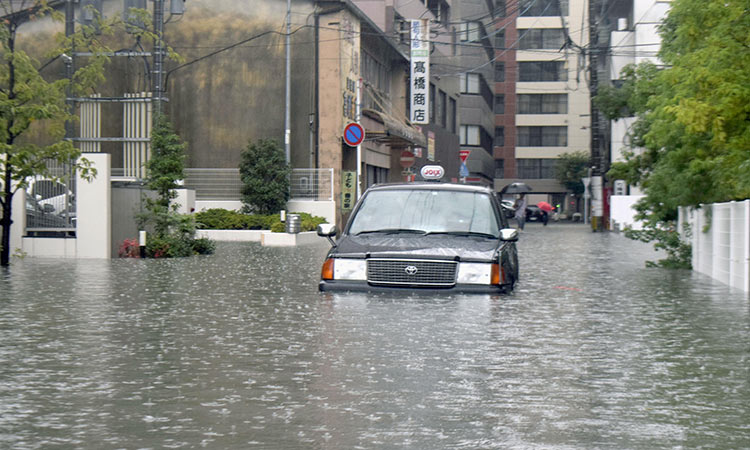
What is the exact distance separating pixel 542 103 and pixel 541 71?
3.18 meters

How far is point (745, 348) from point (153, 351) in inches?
215

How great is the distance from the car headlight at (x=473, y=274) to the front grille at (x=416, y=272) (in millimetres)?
87

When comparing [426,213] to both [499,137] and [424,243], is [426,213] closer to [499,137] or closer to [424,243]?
[424,243]

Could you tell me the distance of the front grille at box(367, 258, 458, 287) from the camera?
13.8 meters

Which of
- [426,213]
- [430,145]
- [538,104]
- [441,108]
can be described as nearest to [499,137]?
[538,104]

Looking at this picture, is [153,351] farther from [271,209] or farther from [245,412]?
[271,209]

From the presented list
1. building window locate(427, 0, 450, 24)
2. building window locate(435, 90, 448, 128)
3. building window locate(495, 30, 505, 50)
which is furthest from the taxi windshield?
building window locate(495, 30, 505, 50)

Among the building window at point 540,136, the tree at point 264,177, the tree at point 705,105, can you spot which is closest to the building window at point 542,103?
the building window at point 540,136

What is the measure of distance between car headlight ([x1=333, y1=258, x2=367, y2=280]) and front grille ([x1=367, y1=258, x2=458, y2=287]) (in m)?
0.20

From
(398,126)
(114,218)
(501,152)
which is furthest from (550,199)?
(114,218)

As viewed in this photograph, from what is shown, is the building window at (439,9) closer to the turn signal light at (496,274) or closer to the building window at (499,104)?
the building window at (499,104)

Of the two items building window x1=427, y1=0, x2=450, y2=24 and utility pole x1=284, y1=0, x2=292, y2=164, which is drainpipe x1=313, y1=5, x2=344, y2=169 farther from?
building window x1=427, y1=0, x2=450, y2=24

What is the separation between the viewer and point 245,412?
7.20 m

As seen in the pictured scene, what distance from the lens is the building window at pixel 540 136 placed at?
113000mm
